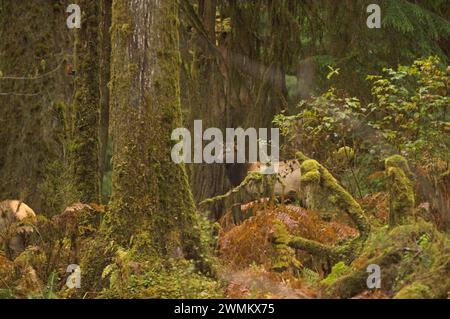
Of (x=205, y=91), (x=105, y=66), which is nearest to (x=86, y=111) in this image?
(x=105, y=66)

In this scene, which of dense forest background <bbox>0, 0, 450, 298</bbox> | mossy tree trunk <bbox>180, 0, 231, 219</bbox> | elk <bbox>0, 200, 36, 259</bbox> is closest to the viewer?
dense forest background <bbox>0, 0, 450, 298</bbox>

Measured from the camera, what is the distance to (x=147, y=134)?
8.68 metres

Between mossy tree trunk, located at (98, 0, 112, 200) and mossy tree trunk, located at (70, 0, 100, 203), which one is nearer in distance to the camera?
mossy tree trunk, located at (70, 0, 100, 203)

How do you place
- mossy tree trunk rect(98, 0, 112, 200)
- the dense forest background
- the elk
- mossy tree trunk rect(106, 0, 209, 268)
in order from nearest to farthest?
the dense forest background, mossy tree trunk rect(106, 0, 209, 268), the elk, mossy tree trunk rect(98, 0, 112, 200)

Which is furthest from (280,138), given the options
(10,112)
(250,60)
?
(10,112)

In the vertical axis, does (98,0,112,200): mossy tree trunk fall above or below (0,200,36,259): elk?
above

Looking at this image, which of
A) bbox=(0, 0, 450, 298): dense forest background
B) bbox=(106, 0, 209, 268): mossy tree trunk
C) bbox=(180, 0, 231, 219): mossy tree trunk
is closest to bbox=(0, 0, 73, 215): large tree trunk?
bbox=(0, 0, 450, 298): dense forest background

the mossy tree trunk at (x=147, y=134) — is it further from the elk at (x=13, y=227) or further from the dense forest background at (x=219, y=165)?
the elk at (x=13, y=227)

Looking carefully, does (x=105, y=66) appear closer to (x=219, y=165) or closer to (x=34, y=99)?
(x=219, y=165)

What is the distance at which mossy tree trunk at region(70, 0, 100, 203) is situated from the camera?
11.1 m

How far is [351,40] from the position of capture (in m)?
15.6

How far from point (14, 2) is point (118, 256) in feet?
20.1

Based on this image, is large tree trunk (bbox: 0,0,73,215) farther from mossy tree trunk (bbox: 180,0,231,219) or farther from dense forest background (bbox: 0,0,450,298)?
mossy tree trunk (bbox: 180,0,231,219)

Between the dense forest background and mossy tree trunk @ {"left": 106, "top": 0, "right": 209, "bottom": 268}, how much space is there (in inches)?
0.6
